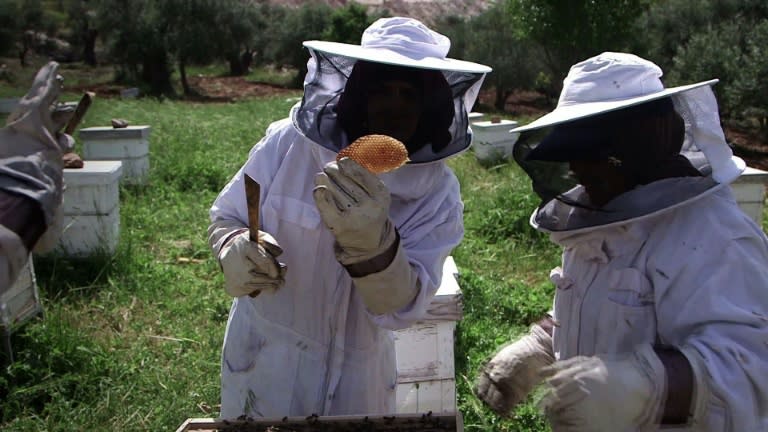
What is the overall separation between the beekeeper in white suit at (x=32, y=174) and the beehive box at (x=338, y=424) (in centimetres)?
61

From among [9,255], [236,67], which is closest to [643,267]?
[9,255]

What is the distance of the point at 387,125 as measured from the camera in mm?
1868

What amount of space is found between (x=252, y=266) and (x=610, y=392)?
93 centimetres

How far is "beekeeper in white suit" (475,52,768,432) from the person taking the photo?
1.31 meters

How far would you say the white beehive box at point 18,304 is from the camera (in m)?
3.44

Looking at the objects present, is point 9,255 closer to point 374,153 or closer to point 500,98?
point 374,153

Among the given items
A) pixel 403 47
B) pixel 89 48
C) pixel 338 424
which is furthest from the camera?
pixel 89 48

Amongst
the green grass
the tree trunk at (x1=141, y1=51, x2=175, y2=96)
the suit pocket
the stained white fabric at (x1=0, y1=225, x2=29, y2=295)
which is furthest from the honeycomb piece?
the tree trunk at (x1=141, y1=51, x2=175, y2=96)

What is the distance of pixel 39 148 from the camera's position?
1.54 meters

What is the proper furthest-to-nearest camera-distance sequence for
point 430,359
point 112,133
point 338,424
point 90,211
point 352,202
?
point 112,133 < point 90,211 < point 430,359 < point 338,424 < point 352,202

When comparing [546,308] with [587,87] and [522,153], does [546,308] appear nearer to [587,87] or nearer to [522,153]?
[522,153]

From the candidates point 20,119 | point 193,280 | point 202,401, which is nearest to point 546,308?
point 202,401

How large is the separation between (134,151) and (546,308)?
4537 millimetres

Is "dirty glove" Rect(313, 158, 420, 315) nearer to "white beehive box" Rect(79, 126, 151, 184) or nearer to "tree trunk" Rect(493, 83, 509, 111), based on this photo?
"white beehive box" Rect(79, 126, 151, 184)
